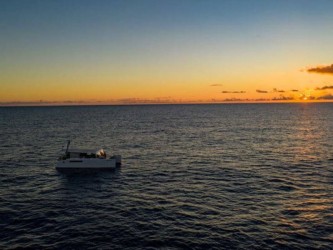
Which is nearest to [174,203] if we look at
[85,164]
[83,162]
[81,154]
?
[85,164]

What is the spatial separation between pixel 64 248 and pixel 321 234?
23631mm

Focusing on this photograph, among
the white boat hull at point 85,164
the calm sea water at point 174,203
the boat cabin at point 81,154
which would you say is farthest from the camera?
the boat cabin at point 81,154

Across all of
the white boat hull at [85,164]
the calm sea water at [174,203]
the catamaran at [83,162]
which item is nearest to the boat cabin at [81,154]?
the catamaran at [83,162]

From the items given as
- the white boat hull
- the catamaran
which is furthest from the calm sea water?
the catamaran

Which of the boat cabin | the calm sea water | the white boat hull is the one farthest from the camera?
the boat cabin

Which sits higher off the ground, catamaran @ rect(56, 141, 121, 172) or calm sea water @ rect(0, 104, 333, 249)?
catamaran @ rect(56, 141, 121, 172)

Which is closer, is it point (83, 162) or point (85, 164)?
point (83, 162)

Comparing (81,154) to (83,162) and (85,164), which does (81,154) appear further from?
(85,164)

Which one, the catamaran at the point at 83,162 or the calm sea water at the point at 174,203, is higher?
the catamaran at the point at 83,162

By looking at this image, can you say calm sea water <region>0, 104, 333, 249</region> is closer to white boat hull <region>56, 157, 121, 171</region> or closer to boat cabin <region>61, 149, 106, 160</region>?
white boat hull <region>56, 157, 121, 171</region>

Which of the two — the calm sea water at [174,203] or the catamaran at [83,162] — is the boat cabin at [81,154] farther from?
the calm sea water at [174,203]

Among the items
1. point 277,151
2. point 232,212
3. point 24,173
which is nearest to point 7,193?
point 24,173

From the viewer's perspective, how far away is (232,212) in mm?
37375

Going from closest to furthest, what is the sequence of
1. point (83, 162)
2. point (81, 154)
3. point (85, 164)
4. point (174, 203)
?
point (174, 203) → point (83, 162) → point (85, 164) → point (81, 154)
